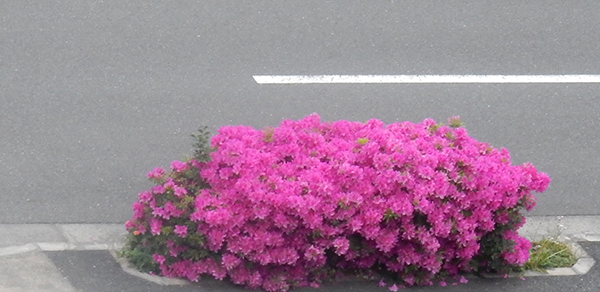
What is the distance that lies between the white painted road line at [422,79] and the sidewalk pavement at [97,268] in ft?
7.80

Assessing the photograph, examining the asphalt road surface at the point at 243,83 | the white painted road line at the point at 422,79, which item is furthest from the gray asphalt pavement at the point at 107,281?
the white painted road line at the point at 422,79

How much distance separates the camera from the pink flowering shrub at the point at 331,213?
436 cm

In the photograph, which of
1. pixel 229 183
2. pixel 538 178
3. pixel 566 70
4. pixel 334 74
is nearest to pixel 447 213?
pixel 538 178

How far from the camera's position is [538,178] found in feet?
15.5

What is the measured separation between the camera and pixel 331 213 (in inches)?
171

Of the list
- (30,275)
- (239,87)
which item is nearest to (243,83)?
(239,87)

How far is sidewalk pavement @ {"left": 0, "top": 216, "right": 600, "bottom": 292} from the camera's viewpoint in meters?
4.50

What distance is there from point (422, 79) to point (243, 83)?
5.14ft

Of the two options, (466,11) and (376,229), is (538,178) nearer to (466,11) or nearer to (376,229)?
(376,229)

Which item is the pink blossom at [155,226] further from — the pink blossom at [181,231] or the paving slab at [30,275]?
the paving slab at [30,275]

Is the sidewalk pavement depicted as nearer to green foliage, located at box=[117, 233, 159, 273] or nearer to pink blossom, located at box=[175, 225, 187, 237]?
green foliage, located at box=[117, 233, 159, 273]

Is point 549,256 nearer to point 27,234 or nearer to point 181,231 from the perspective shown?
point 181,231

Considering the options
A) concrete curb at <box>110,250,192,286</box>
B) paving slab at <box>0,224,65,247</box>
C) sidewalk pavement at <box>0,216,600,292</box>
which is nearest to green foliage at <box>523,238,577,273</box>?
sidewalk pavement at <box>0,216,600,292</box>

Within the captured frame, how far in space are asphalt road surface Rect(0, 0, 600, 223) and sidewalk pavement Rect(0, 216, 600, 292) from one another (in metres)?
0.22
